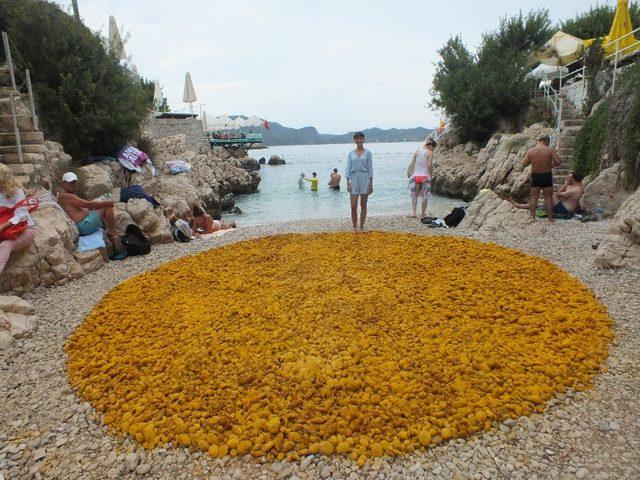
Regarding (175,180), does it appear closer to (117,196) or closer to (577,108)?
(117,196)

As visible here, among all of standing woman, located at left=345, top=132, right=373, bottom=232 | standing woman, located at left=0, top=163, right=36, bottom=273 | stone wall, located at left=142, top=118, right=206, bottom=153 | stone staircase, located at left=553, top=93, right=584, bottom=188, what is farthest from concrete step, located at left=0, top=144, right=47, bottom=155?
stone wall, located at left=142, top=118, right=206, bottom=153

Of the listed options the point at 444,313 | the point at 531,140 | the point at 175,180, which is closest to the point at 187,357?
the point at 444,313

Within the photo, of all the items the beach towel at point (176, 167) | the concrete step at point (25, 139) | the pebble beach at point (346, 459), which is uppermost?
the concrete step at point (25, 139)

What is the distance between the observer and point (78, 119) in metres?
11.7

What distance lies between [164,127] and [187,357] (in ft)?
97.7

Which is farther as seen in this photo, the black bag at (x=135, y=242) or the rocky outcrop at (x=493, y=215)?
the rocky outcrop at (x=493, y=215)

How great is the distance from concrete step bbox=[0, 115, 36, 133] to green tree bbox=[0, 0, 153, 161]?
6.30 ft

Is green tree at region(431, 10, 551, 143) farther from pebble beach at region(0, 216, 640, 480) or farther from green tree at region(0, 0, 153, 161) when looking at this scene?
pebble beach at region(0, 216, 640, 480)

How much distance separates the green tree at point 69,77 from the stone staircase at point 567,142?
15.0 meters

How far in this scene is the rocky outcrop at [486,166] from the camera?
17219 mm

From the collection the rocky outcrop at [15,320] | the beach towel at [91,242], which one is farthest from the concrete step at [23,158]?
the rocky outcrop at [15,320]

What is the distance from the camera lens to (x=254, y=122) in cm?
6200

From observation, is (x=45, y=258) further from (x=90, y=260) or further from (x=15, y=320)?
(x=15, y=320)

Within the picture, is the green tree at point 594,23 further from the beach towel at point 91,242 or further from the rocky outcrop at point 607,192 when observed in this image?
the beach towel at point 91,242
